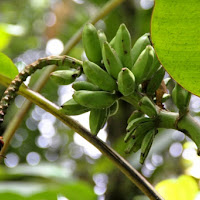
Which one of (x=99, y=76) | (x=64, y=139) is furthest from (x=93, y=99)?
(x=64, y=139)

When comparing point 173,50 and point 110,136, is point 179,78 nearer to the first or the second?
point 173,50

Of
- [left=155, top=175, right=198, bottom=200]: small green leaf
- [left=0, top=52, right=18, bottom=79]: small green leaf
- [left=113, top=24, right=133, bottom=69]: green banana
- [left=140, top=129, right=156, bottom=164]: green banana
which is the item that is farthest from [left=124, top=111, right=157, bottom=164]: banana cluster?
[left=155, top=175, right=198, bottom=200]: small green leaf

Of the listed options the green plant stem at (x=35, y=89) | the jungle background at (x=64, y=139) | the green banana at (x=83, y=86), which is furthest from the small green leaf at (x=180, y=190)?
the green banana at (x=83, y=86)

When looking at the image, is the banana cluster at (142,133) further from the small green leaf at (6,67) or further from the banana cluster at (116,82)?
the small green leaf at (6,67)

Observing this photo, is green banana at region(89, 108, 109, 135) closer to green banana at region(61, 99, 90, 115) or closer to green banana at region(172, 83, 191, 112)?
green banana at region(61, 99, 90, 115)

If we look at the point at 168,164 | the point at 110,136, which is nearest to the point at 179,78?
the point at 110,136
